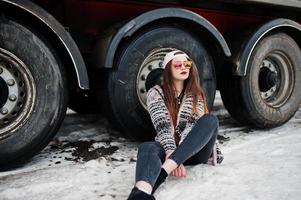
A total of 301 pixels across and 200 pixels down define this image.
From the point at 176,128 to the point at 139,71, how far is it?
594mm

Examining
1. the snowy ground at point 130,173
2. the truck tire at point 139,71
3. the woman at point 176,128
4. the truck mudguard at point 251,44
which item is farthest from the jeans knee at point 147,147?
the truck mudguard at point 251,44

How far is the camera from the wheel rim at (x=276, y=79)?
362cm

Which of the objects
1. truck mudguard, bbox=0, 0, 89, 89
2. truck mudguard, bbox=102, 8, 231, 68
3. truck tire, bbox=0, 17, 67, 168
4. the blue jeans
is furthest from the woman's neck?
truck tire, bbox=0, 17, 67, 168

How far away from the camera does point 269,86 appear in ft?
11.9

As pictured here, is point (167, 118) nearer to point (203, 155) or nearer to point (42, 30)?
point (203, 155)

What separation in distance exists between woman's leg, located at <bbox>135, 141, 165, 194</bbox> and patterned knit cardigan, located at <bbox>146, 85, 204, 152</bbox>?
136mm

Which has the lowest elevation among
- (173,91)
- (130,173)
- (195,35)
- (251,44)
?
(130,173)

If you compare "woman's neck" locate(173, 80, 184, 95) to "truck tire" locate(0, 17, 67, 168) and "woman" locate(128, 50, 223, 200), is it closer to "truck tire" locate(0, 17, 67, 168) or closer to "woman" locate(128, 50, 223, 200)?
"woman" locate(128, 50, 223, 200)

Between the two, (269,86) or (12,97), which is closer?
(12,97)

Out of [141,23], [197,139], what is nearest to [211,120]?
[197,139]

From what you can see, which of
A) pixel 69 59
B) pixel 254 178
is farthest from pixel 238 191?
pixel 69 59

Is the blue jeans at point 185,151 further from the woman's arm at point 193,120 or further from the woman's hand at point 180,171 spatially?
the woman's arm at point 193,120

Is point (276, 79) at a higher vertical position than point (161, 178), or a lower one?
higher

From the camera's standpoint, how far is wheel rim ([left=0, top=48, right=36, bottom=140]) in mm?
2455
